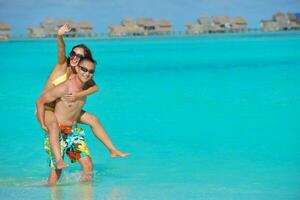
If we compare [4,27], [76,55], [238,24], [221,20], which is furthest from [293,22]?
[76,55]

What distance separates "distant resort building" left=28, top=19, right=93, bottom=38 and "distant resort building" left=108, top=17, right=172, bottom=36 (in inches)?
142

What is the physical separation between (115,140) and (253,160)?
2.01 meters

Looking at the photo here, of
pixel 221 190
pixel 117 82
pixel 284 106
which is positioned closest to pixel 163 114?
pixel 284 106

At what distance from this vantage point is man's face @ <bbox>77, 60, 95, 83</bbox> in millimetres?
4879

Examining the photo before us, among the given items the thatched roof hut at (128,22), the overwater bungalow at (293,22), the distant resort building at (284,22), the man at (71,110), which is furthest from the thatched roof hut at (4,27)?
the man at (71,110)

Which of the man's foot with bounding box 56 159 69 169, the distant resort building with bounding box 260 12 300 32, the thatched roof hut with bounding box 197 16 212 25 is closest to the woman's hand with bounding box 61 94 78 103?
the man's foot with bounding box 56 159 69 169

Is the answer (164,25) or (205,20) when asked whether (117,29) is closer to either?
(164,25)

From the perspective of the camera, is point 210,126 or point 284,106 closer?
point 210,126

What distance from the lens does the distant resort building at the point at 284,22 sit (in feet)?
312

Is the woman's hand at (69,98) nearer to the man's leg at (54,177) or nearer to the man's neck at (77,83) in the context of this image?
the man's neck at (77,83)

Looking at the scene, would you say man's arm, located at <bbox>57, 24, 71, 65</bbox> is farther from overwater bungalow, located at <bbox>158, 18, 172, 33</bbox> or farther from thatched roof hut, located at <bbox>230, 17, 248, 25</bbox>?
thatched roof hut, located at <bbox>230, 17, 248, 25</bbox>

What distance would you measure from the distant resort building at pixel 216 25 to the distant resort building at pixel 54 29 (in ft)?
43.3

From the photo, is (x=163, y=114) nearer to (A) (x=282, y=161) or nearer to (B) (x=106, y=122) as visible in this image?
(B) (x=106, y=122)

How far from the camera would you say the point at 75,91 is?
5.00 metres
